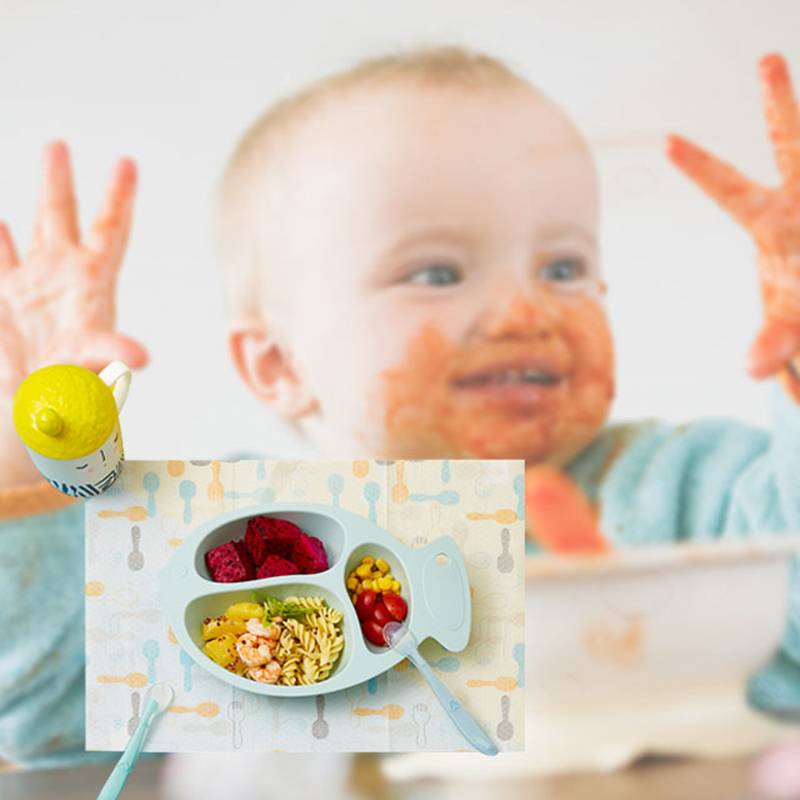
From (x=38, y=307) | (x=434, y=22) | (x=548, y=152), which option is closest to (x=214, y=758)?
(x=38, y=307)

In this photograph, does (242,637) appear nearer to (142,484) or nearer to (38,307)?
(142,484)

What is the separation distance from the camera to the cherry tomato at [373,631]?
1.01 meters

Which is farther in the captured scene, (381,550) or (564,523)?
(564,523)

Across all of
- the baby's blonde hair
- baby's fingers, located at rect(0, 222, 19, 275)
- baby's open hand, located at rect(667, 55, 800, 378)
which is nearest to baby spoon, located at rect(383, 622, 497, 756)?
the baby's blonde hair

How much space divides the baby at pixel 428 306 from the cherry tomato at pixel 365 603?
1.55 feet

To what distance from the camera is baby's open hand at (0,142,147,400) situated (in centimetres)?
147

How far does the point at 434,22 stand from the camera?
1.46 metres

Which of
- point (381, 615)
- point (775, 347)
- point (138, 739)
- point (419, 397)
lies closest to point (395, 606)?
point (381, 615)

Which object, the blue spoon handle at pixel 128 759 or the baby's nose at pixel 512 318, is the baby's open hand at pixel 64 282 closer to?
the baby's nose at pixel 512 318

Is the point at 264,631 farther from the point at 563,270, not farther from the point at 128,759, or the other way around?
the point at 563,270

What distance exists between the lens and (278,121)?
147 centimetres

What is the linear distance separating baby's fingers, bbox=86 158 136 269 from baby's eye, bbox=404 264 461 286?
1.34ft

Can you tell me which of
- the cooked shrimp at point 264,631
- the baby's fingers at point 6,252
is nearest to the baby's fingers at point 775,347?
the cooked shrimp at point 264,631

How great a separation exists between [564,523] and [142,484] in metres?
0.65
